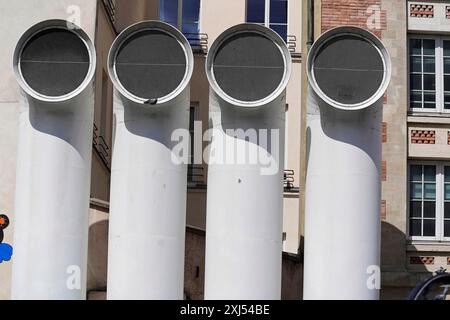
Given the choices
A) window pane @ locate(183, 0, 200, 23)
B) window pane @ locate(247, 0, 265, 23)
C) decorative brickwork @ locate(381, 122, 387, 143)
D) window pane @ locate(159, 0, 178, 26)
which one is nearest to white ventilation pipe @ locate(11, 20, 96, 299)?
decorative brickwork @ locate(381, 122, 387, 143)

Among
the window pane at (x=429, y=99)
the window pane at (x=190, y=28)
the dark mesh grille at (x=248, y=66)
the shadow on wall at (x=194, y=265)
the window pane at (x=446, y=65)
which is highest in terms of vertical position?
the window pane at (x=190, y=28)

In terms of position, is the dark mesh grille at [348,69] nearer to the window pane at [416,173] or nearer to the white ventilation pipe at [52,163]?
the white ventilation pipe at [52,163]

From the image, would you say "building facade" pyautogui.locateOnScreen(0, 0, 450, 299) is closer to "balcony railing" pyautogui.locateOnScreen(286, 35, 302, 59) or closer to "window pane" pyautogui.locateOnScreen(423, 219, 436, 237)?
"window pane" pyautogui.locateOnScreen(423, 219, 436, 237)

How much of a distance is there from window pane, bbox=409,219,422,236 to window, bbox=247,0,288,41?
6.28 meters

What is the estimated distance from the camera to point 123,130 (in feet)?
59.4

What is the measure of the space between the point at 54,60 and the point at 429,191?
8605 millimetres

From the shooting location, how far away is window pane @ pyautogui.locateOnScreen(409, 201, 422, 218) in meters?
22.3

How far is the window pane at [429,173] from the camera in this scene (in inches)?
886

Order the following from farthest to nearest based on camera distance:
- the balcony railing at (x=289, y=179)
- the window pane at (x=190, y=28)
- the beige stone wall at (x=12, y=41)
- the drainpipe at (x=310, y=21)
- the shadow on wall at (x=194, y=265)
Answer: the window pane at (x=190, y=28)
the balcony railing at (x=289, y=179)
the drainpipe at (x=310, y=21)
the shadow on wall at (x=194, y=265)
the beige stone wall at (x=12, y=41)

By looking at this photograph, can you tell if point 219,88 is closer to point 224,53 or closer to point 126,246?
point 224,53

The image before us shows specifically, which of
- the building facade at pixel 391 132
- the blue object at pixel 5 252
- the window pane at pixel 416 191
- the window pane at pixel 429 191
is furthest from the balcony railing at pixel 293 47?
the blue object at pixel 5 252

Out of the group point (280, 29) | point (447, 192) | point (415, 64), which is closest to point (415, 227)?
point (447, 192)

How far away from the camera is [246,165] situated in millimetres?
18000

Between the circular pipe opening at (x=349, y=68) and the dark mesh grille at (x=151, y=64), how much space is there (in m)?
2.27
